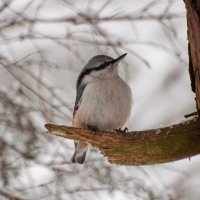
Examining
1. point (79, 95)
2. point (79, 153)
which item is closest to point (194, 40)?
point (79, 95)

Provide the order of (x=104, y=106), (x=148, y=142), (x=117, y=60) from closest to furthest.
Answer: (x=148, y=142) → (x=104, y=106) → (x=117, y=60)

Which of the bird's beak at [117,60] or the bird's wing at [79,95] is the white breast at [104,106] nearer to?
the bird's wing at [79,95]

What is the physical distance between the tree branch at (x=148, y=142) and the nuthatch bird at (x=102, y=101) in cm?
98

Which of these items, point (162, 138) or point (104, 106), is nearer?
point (162, 138)

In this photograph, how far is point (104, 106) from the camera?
147 inches

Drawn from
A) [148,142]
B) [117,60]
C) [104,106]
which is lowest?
[148,142]

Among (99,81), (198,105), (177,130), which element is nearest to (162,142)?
(177,130)

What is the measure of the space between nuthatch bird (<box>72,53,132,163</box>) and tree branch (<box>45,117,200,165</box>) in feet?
3.21

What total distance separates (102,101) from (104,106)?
41mm

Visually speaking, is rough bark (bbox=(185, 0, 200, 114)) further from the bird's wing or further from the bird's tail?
the bird's tail

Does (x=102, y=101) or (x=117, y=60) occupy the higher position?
(x=117, y=60)

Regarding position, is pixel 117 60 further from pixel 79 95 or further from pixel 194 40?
pixel 194 40

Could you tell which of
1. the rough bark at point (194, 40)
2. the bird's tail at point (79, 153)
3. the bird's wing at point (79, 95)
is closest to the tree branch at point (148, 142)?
the rough bark at point (194, 40)

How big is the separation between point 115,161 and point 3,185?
129 centimetres
